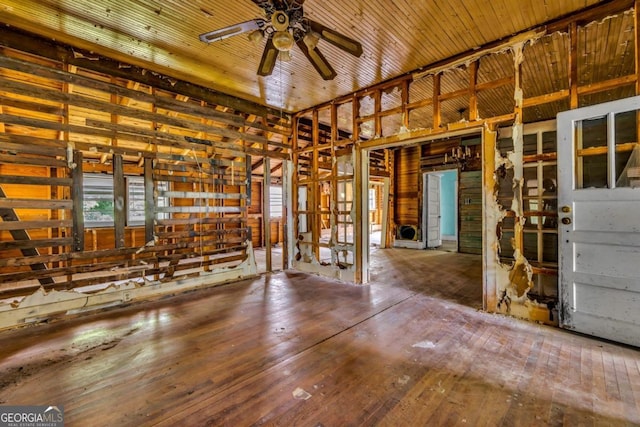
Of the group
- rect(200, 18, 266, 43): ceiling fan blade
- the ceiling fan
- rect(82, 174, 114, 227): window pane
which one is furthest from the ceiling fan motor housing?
rect(82, 174, 114, 227): window pane

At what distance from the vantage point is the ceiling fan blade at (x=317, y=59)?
2.56 meters

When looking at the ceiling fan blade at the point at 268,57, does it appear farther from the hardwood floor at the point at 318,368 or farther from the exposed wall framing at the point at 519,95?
the hardwood floor at the point at 318,368

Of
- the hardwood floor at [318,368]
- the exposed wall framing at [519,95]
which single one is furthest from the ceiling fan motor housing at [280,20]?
the hardwood floor at [318,368]

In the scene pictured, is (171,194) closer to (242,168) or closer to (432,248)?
(242,168)

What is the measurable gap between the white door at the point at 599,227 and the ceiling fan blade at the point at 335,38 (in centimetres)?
217

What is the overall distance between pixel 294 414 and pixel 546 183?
3.82m

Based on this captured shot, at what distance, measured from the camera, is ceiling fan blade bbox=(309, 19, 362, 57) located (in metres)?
2.33

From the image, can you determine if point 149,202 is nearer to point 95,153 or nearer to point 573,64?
point 95,153

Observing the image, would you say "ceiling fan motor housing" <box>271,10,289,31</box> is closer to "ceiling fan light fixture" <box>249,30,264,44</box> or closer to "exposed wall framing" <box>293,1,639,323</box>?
"ceiling fan light fixture" <box>249,30,264,44</box>

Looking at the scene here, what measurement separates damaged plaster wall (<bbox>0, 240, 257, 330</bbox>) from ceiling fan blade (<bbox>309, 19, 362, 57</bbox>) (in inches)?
144

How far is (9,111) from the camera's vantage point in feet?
14.6

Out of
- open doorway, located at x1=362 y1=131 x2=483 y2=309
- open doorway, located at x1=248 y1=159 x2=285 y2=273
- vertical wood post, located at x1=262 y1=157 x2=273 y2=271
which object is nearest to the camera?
open doorway, located at x1=362 y1=131 x2=483 y2=309

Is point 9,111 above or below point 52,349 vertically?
above

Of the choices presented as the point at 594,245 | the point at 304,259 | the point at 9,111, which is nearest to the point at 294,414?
the point at 594,245
